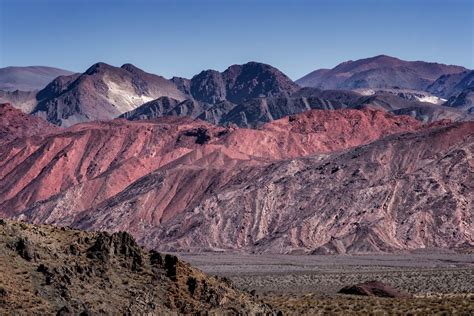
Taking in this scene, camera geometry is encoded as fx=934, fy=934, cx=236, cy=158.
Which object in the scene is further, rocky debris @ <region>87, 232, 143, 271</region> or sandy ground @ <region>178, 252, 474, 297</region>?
sandy ground @ <region>178, 252, 474, 297</region>

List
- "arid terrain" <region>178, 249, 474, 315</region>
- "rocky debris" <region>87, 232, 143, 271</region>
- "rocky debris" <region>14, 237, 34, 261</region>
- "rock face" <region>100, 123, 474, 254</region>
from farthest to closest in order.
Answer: "rock face" <region>100, 123, 474, 254</region>
"arid terrain" <region>178, 249, 474, 315</region>
"rocky debris" <region>87, 232, 143, 271</region>
"rocky debris" <region>14, 237, 34, 261</region>

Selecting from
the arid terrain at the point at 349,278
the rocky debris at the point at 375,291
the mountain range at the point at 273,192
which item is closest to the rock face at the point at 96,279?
the arid terrain at the point at 349,278

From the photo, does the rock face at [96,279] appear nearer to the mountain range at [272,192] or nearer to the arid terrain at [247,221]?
the arid terrain at [247,221]

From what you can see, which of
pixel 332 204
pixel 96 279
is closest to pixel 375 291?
pixel 96 279

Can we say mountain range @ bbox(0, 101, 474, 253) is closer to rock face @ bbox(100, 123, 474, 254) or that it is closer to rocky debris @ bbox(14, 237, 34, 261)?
rock face @ bbox(100, 123, 474, 254)

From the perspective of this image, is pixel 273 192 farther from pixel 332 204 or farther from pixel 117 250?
pixel 117 250

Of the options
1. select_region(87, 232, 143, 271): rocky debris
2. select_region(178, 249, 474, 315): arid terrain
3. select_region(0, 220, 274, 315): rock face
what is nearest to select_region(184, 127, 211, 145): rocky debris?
select_region(178, 249, 474, 315): arid terrain

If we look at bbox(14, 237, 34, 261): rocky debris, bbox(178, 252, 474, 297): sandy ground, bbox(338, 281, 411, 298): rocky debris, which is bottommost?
bbox(178, 252, 474, 297): sandy ground

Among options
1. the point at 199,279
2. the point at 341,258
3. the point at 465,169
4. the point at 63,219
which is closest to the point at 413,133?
the point at 465,169
